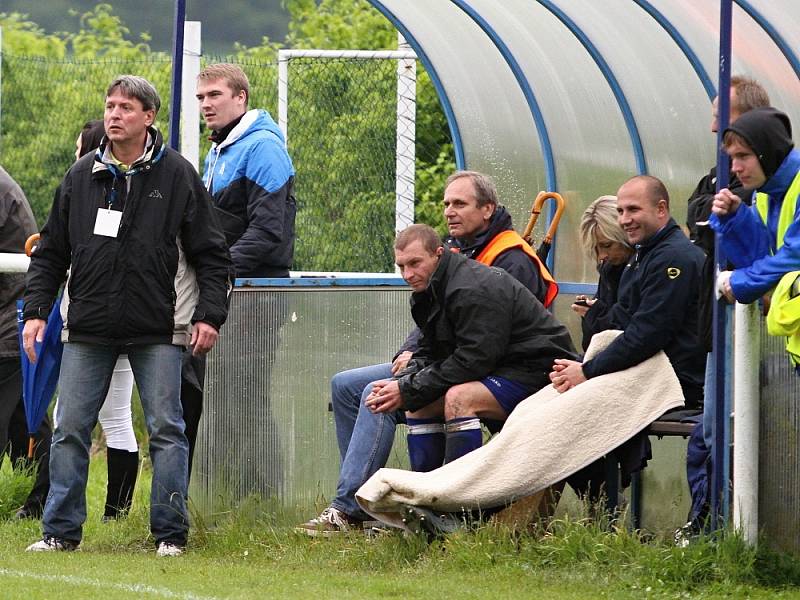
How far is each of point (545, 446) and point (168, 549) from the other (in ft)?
5.84

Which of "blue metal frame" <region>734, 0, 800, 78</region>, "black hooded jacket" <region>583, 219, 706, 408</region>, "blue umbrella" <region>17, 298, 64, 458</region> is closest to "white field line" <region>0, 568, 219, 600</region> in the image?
"blue umbrella" <region>17, 298, 64, 458</region>

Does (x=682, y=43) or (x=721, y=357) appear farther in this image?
(x=682, y=43)

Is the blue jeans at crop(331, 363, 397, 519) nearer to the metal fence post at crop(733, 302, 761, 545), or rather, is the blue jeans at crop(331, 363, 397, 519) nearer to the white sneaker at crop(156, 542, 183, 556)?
the white sneaker at crop(156, 542, 183, 556)

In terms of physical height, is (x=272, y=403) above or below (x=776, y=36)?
below

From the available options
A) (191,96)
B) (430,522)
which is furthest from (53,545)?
(191,96)

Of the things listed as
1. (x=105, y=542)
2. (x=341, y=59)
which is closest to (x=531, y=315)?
(x=105, y=542)

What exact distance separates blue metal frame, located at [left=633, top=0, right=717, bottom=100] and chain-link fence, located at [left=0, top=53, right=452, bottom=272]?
4086 millimetres

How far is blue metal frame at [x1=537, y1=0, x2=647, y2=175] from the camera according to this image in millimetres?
8891

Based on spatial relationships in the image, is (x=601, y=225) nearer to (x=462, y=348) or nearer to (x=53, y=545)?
(x=462, y=348)

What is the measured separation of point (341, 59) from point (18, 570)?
6279 mm

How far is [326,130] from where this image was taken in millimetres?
12938

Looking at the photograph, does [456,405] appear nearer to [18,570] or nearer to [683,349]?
[683,349]

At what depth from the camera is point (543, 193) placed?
353 inches

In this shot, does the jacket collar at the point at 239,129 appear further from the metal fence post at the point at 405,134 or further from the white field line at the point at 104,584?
the metal fence post at the point at 405,134
